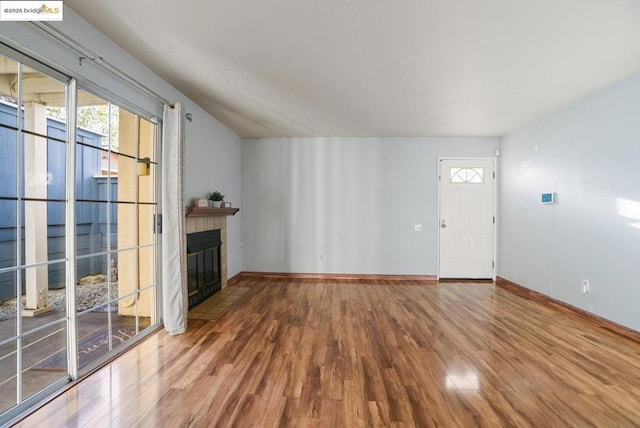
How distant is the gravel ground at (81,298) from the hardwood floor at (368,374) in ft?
1.97

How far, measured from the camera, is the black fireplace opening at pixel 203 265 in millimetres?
3523

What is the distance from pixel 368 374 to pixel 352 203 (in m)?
3.39

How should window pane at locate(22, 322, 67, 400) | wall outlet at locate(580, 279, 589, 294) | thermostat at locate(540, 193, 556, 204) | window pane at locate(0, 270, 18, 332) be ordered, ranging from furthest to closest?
thermostat at locate(540, 193, 556, 204)
wall outlet at locate(580, 279, 589, 294)
window pane at locate(22, 322, 67, 400)
window pane at locate(0, 270, 18, 332)

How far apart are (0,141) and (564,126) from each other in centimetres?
557

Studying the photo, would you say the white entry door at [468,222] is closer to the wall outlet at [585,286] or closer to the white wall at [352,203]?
the white wall at [352,203]

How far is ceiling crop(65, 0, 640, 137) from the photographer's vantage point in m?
1.82

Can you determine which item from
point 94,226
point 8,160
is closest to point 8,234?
point 8,160

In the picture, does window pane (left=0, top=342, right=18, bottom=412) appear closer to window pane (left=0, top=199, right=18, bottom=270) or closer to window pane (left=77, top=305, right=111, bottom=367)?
window pane (left=77, top=305, right=111, bottom=367)

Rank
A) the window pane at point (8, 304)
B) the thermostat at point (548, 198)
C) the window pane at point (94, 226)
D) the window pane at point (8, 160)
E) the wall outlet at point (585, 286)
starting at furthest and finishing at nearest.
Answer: the thermostat at point (548, 198)
the wall outlet at point (585, 286)
the window pane at point (94, 226)
the window pane at point (8, 304)
the window pane at point (8, 160)

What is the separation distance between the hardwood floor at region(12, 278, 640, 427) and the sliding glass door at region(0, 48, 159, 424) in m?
0.36

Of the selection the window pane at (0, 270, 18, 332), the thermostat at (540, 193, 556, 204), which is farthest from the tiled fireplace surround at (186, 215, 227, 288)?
the thermostat at (540, 193, 556, 204)

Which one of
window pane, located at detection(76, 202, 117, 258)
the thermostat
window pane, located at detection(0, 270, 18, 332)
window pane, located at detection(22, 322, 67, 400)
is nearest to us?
window pane, located at detection(0, 270, 18, 332)


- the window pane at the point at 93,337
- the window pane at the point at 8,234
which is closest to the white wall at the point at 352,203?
the window pane at the point at 93,337

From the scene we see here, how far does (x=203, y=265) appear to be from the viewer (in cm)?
387
